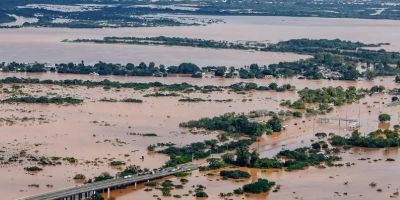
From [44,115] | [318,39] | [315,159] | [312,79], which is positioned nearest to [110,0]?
[318,39]

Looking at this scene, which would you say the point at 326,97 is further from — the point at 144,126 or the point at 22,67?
the point at 22,67

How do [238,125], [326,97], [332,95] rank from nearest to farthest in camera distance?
[238,125]
[326,97]
[332,95]

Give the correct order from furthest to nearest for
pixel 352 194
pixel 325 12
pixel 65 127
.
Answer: pixel 325 12, pixel 65 127, pixel 352 194

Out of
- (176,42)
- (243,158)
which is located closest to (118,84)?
(243,158)

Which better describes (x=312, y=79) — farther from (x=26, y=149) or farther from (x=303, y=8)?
(x=303, y=8)

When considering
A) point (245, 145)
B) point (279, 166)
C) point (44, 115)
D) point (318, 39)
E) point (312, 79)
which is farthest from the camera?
point (318, 39)

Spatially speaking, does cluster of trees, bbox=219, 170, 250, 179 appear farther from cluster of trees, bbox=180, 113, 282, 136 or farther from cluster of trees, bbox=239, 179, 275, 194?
cluster of trees, bbox=180, 113, 282, 136

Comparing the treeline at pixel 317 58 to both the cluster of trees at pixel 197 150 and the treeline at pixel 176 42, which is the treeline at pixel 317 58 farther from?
the cluster of trees at pixel 197 150
